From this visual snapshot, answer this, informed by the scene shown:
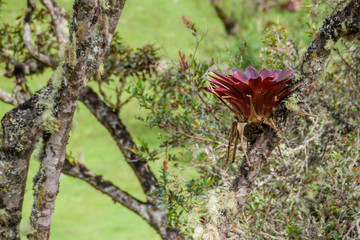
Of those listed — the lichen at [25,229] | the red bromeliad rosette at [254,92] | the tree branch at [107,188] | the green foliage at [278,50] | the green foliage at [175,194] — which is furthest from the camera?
the tree branch at [107,188]

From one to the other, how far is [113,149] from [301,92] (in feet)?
16.6

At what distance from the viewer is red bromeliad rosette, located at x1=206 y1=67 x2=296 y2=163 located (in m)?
1.24

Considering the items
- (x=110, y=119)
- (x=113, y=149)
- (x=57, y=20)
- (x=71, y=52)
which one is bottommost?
(x=71, y=52)

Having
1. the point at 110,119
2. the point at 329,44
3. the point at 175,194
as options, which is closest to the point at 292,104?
the point at 329,44

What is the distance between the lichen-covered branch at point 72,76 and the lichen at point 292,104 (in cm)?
68

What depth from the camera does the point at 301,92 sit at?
1.28m

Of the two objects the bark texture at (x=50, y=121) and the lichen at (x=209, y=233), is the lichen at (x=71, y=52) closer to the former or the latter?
the bark texture at (x=50, y=121)

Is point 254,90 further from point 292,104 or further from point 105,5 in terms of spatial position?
point 105,5

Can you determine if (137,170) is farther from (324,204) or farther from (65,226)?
(65,226)

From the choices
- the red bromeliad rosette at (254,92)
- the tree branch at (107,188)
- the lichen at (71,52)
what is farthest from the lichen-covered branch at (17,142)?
the tree branch at (107,188)

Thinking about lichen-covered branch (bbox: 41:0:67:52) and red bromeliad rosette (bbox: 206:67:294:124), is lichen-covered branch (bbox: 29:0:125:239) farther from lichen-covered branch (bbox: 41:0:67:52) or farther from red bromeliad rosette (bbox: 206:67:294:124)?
lichen-covered branch (bbox: 41:0:67:52)

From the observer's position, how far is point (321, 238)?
1.67m

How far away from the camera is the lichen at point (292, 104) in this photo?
1.26m

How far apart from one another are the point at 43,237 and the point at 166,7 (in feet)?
21.6
